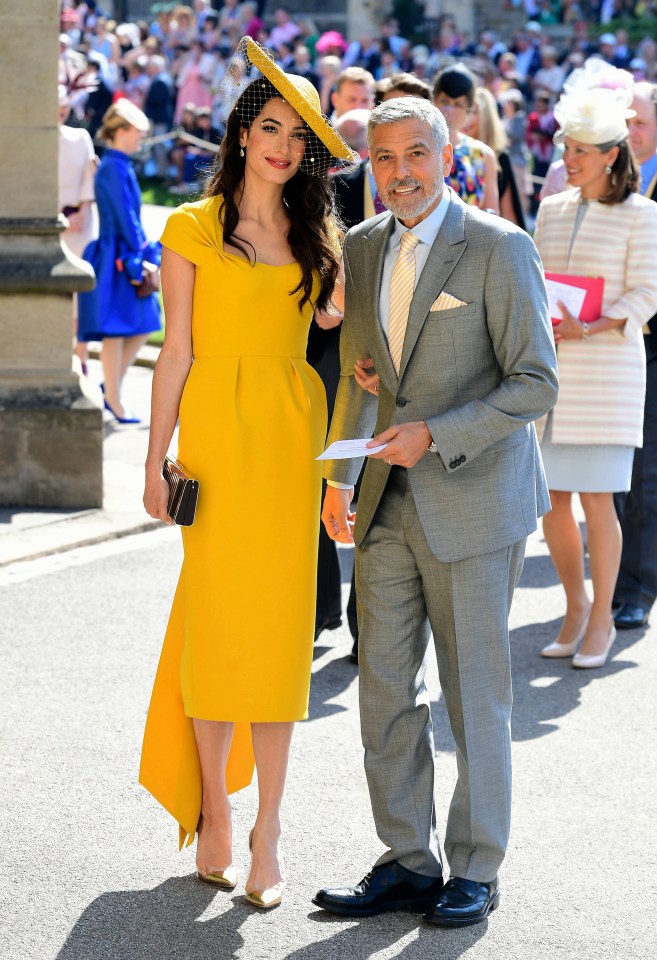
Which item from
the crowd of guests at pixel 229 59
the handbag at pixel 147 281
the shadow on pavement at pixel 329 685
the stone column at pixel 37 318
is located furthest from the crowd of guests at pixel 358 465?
the crowd of guests at pixel 229 59

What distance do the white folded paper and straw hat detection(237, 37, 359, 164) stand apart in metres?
0.79

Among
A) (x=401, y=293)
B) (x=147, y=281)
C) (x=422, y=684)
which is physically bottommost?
(x=147, y=281)

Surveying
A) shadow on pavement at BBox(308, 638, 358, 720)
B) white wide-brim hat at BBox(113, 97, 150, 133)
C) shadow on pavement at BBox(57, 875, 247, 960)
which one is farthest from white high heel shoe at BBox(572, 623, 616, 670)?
white wide-brim hat at BBox(113, 97, 150, 133)

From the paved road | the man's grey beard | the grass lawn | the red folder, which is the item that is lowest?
the grass lawn

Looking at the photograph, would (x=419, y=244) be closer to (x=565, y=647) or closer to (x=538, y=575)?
(x=565, y=647)

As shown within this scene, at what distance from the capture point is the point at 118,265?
1085cm

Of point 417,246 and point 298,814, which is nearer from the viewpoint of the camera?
point 417,246

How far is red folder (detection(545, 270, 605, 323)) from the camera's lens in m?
6.21

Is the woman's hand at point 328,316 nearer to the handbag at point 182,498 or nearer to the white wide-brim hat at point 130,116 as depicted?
the handbag at point 182,498

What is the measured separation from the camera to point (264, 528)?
4.19 metres

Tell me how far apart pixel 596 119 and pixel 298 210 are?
224cm

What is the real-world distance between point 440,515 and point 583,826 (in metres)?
1.34

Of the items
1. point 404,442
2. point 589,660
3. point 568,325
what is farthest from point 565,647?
point 404,442

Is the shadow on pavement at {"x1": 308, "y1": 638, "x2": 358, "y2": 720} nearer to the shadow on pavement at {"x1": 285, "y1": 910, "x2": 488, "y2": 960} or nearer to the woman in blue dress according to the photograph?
the shadow on pavement at {"x1": 285, "y1": 910, "x2": 488, "y2": 960}
